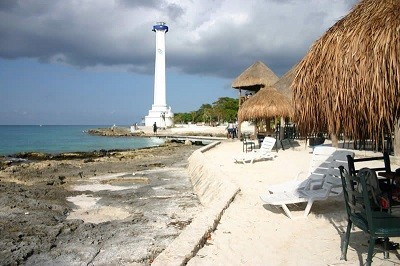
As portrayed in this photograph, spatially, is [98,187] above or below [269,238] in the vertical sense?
below

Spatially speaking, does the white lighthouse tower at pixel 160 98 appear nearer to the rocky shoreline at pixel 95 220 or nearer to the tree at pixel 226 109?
the tree at pixel 226 109

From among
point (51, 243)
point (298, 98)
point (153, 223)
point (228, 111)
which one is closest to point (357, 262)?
point (298, 98)

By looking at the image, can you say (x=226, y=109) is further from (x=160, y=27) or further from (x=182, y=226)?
(x=182, y=226)

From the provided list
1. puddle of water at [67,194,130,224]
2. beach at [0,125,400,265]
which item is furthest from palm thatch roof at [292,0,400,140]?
puddle of water at [67,194,130,224]

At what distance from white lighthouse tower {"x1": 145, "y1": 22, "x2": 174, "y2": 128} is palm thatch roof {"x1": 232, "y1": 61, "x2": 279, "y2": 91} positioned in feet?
111

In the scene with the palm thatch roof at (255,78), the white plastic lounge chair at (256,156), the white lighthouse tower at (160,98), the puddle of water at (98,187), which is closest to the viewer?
the puddle of water at (98,187)

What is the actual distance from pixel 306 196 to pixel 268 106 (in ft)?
39.0

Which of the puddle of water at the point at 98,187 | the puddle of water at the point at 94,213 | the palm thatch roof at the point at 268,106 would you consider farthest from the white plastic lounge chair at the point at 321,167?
the palm thatch roof at the point at 268,106

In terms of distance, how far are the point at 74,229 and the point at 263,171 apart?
18.5 feet

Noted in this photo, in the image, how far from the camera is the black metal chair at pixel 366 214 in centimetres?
301

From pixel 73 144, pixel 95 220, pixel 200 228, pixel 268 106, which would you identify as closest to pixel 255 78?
pixel 268 106

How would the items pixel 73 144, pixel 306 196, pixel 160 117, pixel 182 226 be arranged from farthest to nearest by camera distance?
pixel 160 117
pixel 73 144
pixel 182 226
pixel 306 196

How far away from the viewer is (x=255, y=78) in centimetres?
2773

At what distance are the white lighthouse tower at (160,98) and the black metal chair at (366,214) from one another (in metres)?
58.0
